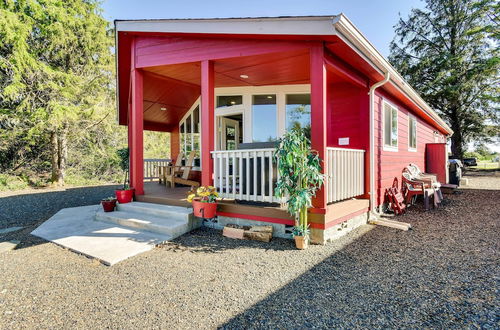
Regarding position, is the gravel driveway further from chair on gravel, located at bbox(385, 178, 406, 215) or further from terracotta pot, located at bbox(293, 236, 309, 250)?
chair on gravel, located at bbox(385, 178, 406, 215)

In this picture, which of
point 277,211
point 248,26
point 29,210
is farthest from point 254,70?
point 29,210

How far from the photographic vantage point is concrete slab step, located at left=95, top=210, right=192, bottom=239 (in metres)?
3.88

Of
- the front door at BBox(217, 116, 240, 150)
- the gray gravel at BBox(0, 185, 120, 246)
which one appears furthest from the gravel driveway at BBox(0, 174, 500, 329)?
the front door at BBox(217, 116, 240, 150)

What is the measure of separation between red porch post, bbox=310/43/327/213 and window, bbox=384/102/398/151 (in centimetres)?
307

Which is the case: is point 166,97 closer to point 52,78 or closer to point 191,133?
point 191,133

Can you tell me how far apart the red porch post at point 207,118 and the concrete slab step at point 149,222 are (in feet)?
2.54

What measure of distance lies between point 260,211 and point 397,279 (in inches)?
73.5

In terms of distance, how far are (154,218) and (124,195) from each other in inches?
44.7

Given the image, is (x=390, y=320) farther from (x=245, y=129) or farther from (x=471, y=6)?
(x=471, y=6)

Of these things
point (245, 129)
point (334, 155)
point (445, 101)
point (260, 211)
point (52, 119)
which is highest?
point (445, 101)

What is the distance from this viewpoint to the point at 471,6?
53.2ft

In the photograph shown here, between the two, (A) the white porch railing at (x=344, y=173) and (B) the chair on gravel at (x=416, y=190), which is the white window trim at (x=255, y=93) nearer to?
(A) the white porch railing at (x=344, y=173)

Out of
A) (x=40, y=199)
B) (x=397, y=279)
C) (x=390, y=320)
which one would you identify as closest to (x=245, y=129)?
(x=397, y=279)

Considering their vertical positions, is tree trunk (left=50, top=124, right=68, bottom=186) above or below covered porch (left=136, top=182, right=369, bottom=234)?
above
